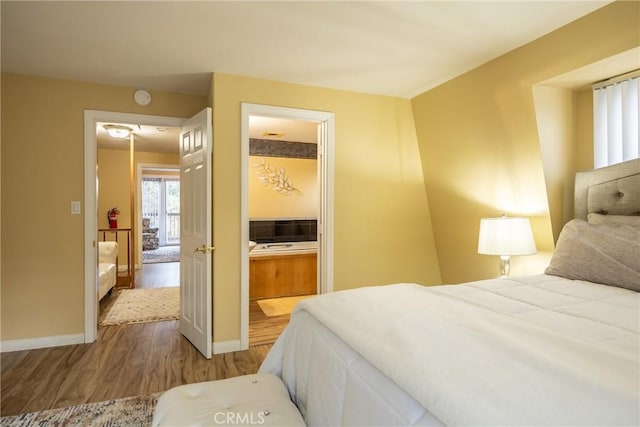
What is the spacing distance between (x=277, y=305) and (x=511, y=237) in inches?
120

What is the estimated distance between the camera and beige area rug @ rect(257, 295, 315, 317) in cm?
433

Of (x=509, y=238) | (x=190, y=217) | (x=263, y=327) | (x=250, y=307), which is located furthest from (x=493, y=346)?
(x=250, y=307)

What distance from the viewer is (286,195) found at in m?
6.39

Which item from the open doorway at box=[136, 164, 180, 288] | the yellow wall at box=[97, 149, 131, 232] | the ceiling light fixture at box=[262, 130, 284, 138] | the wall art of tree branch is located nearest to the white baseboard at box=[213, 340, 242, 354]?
the ceiling light fixture at box=[262, 130, 284, 138]

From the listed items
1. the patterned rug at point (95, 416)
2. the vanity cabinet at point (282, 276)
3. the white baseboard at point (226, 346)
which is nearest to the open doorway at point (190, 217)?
the white baseboard at point (226, 346)

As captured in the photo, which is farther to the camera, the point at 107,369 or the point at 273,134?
the point at 273,134

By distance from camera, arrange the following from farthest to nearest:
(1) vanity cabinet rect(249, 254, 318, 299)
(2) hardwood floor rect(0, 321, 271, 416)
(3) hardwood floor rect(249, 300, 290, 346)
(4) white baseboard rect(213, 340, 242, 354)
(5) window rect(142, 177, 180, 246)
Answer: (5) window rect(142, 177, 180, 246) < (1) vanity cabinet rect(249, 254, 318, 299) < (3) hardwood floor rect(249, 300, 290, 346) < (4) white baseboard rect(213, 340, 242, 354) < (2) hardwood floor rect(0, 321, 271, 416)

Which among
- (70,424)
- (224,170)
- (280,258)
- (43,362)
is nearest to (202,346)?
(70,424)

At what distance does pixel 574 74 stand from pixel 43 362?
4.48 meters

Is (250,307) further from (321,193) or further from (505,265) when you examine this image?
(505,265)

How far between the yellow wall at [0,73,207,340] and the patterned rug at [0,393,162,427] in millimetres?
1275

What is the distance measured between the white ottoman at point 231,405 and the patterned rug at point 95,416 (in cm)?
79

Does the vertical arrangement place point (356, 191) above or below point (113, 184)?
below

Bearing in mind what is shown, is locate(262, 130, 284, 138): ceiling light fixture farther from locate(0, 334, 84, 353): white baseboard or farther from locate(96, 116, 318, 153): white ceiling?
locate(0, 334, 84, 353): white baseboard
